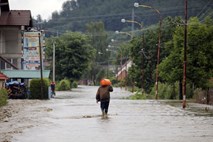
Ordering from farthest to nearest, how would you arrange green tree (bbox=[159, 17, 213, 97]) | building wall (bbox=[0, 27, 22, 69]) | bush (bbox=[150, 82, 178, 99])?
building wall (bbox=[0, 27, 22, 69])
bush (bbox=[150, 82, 178, 99])
green tree (bbox=[159, 17, 213, 97])

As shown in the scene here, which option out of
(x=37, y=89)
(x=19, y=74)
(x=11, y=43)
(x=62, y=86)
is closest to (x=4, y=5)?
(x=11, y=43)

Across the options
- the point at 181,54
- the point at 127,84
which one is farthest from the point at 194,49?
the point at 127,84

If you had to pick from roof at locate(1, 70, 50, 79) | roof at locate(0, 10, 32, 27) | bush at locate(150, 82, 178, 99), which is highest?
roof at locate(0, 10, 32, 27)

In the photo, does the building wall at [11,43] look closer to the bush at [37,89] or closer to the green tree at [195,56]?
the bush at [37,89]

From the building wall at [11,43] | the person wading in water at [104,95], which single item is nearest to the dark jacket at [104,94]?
the person wading in water at [104,95]

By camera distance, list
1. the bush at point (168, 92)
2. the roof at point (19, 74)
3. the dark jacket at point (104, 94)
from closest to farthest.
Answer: the dark jacket at point (104, 94), the bush at point (168, 92), the roof at point (19, 74)

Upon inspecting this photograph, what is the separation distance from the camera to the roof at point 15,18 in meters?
64.7

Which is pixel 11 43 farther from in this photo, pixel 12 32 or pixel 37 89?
pixel 37 89

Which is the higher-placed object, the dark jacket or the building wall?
the building wall

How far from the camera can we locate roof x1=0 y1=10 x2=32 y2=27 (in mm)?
64688

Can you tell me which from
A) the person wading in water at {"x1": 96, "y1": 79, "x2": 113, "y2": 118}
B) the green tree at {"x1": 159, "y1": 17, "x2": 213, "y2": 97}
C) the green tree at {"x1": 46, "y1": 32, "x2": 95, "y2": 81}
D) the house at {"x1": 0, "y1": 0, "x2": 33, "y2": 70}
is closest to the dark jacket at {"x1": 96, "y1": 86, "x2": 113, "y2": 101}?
the person wading in water at {"x1": 96, "y1": 79, "x2": 113, "y2": 118}

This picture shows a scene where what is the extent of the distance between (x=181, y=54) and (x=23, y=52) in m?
25.4

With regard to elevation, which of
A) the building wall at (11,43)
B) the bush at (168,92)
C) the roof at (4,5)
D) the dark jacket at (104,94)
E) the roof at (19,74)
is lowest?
the bush at (168,92)

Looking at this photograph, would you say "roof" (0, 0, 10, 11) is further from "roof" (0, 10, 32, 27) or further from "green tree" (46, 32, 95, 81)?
"green tree" (46, 32, 95, 81)
